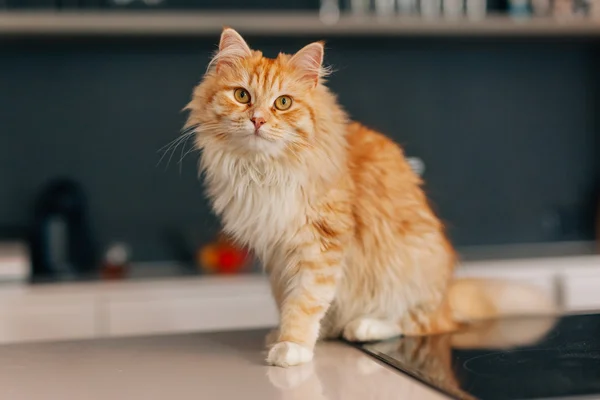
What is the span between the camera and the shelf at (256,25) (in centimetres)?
289

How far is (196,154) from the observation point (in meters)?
3.33

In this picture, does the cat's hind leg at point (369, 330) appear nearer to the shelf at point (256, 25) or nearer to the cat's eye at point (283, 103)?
the cat's eye at point (283, 103)

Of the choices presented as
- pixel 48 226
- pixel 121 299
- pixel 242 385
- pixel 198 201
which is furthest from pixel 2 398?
pixel 198 201

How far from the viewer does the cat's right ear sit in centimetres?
137

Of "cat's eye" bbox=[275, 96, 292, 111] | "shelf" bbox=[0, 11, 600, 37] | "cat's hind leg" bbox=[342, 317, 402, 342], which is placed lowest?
"cat's hind leg" bbox=[342, 317, 402, 342]

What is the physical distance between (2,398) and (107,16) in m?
2.10

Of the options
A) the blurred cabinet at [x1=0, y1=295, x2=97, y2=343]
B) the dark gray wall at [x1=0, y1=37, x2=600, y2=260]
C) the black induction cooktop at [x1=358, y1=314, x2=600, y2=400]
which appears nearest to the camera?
the black induction cooktop at [x1=358, y1=314, x2=600, y2=400]

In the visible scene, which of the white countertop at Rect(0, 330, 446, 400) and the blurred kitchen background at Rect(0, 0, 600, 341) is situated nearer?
the white countertop at Rect(0, 330, 446, 400)

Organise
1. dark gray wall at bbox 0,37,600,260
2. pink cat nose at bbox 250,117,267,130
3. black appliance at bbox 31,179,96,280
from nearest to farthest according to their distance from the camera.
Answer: pink cat nose at bbox 250,117,267,130
black appliance at bbox 31,179,96,280
dark gray wall at bbox 0,37,600,260

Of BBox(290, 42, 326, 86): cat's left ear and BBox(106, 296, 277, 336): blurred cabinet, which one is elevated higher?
BBox(290, 42, 326, 86): cat's left ear

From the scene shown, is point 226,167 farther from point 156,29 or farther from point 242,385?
point 156,29

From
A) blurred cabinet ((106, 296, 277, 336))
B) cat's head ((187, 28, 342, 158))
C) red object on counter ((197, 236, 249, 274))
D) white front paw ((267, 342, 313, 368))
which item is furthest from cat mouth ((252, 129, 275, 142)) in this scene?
red object on counter ((197, 236, 249, 274))

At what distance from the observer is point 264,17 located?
9.82ft

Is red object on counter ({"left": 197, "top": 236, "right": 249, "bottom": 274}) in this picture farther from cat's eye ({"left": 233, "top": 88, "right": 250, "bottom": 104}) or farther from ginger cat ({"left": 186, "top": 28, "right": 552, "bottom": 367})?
cat's eye ({"left": 233, "top": 88, "right": 250, "bottom": 104})
